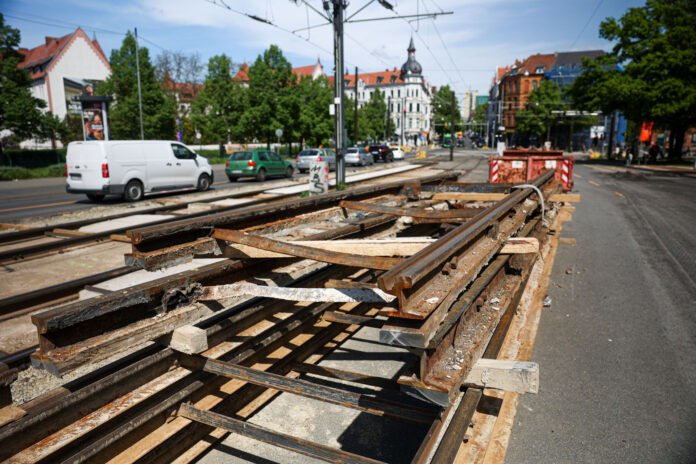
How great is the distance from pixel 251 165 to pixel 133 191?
7984 mm

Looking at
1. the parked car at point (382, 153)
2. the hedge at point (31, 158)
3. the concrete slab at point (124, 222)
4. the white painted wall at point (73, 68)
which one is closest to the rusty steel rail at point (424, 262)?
the concrete slab at point (124, 222)

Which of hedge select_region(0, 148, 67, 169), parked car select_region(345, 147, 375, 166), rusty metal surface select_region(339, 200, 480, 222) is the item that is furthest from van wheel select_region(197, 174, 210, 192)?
hedge select_region(0, 148, 67, 169)

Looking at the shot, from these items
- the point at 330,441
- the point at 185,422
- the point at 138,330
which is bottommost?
the point at 330,441

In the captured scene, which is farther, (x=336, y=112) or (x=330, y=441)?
(x=336, y=112)

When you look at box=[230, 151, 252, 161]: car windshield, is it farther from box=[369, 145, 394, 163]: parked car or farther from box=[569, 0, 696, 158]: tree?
box=[569, 0, 696, 158]: tree

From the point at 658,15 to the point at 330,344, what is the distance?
50.3 m

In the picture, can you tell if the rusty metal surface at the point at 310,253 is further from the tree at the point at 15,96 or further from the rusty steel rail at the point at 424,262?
the tree at the point at 15,96

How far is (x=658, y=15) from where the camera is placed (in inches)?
1582

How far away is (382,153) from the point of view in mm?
45500

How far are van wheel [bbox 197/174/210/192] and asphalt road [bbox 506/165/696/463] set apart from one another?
44.7ft

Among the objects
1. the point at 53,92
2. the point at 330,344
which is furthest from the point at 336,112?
the point at 53,92

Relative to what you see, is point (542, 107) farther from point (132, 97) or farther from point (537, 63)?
point (132, 97)

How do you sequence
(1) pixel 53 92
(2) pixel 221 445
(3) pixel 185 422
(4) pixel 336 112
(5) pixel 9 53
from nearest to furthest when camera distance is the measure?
(3) pixel 185 422
(2) pixel 221 445
(4) pixel 336 112
(5) pixel 9 53
(1) pixel 53 92

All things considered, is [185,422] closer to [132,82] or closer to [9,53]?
[9,53]
